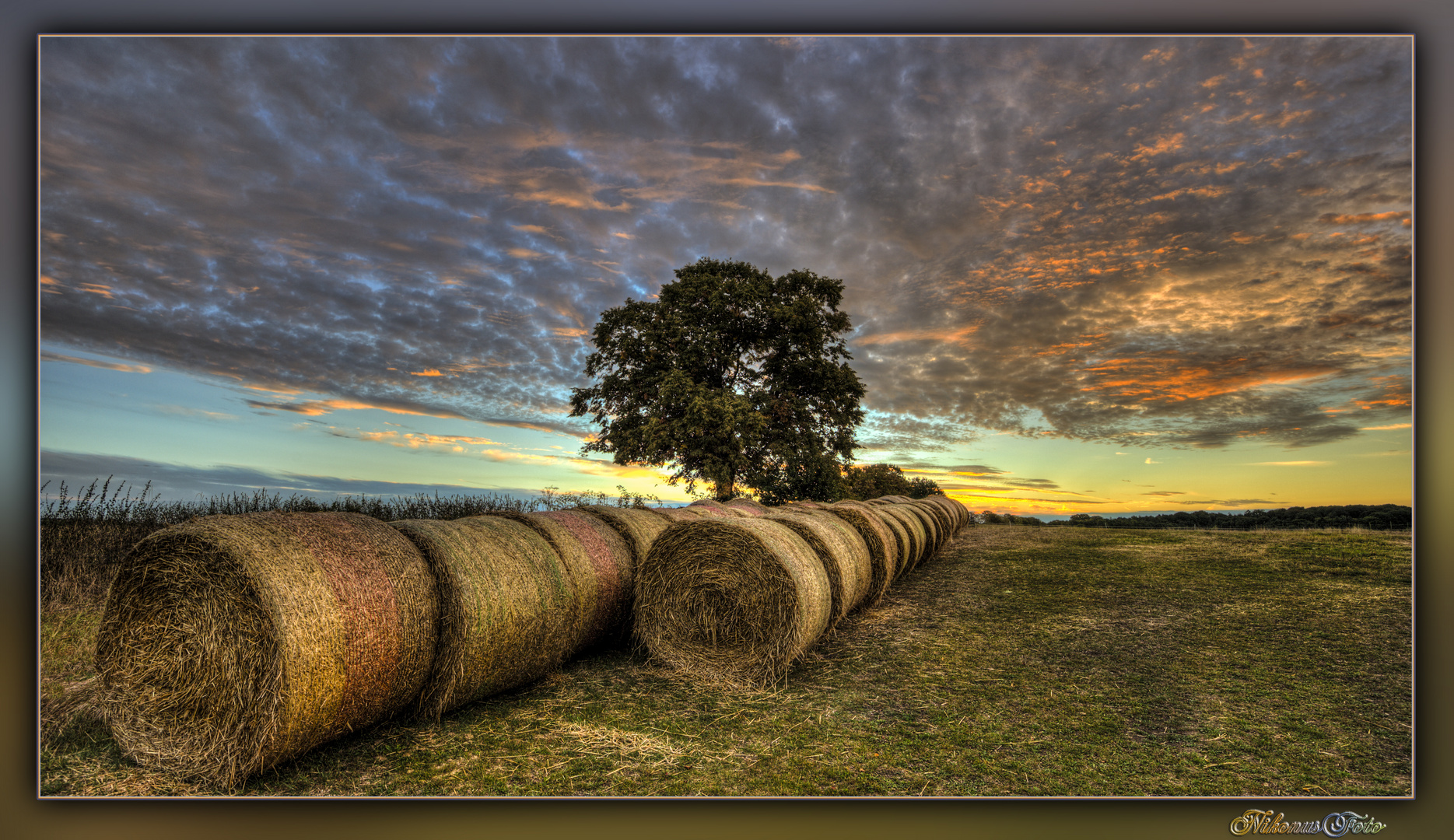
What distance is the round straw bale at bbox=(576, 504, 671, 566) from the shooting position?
5750 mm

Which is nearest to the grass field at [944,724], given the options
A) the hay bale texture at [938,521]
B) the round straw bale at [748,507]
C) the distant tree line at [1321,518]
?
the distant tree line at [1321,518]

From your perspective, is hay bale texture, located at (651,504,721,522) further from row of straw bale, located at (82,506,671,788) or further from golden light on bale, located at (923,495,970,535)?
golden light on bale, located at (923,495,970,535)

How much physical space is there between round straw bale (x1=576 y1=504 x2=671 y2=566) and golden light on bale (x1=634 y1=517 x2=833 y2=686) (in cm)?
47

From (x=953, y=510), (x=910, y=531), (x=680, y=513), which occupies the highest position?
(x=680, y=513)

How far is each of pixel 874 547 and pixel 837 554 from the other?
71.7 inches

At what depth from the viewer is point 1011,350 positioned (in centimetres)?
604

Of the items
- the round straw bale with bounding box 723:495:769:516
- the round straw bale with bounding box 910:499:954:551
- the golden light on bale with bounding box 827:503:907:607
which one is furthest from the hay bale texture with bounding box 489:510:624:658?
the round straw bale with bounding box 910:499:954:551

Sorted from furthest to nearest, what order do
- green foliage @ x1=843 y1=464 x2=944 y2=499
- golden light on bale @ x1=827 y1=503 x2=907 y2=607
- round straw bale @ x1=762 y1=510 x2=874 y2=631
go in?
green foliage @ x1=843 y1=464 x2=944 y2=499 < golden light on bale @ x1=827 y1=503 x2=907 y2=607 < round straw bale @ x1=762 y1=510 x2=874 y2=631

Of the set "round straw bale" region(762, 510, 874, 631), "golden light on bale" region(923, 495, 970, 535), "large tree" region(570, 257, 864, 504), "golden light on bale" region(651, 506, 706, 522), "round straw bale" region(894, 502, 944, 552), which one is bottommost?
"golden light on bale" region(923, 495, 970, 535)

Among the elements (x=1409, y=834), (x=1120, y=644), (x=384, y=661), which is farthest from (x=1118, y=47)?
(x=384, y=661)

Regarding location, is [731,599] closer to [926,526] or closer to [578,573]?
[578,573]

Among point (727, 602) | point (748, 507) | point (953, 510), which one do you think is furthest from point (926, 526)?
point (953, 510)

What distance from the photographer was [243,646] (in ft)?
10.0
